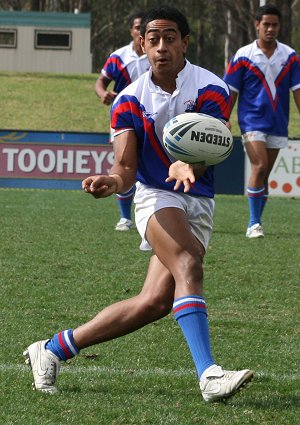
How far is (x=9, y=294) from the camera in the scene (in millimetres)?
7637

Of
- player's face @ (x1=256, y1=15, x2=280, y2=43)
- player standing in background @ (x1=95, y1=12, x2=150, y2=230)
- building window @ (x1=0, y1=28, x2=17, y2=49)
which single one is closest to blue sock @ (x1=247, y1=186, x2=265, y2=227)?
player standing in background @ (x1=95, y1=12, x2=150, y2=230)

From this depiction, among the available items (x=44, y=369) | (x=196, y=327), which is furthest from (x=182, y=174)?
(x=44, y=369)

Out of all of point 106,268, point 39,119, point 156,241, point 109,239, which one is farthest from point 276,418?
point 39,119

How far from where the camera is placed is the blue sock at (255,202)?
11.2 m

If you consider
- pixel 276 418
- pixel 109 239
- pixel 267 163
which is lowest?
pixel 109 239

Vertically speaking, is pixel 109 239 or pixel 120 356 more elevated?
pixel 120 356

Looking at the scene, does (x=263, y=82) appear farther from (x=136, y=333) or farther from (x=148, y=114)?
(x=148, y=114)

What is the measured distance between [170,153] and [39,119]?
86.3 ft

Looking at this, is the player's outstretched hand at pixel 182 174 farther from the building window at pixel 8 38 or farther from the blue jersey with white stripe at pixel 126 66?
the building window at pixel 8 38

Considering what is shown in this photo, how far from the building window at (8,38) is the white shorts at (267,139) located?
36.7m

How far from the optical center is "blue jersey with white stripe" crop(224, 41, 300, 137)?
36.5 ft

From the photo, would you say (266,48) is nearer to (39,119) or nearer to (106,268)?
(106,268)

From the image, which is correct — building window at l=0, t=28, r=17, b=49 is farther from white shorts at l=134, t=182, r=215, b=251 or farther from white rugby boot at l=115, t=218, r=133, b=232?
white shorts at l=134, t=182, r=215, b=251

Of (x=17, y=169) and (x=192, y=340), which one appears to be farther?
(x=17, y=169)
